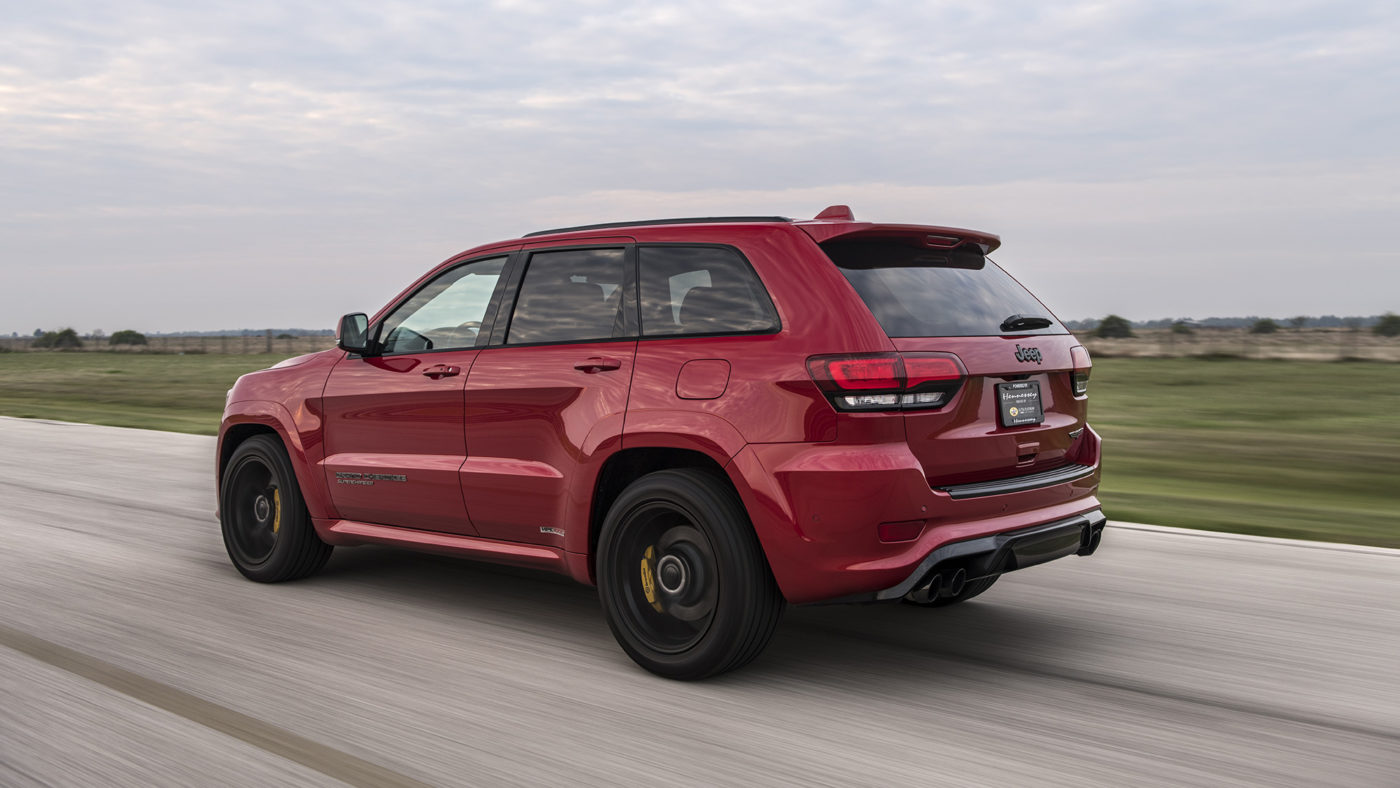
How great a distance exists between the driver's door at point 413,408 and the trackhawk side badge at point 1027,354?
2.32m

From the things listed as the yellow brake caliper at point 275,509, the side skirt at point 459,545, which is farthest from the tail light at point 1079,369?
the yellow brake caliper at point 275,509

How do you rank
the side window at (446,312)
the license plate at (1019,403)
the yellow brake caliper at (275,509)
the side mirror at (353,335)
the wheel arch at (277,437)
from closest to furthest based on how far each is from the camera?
the license plate at (1019,403)
the side window at (446,312)
the side mirror at (353,335)
the wheel arch at (277,437)
the yellow brake caliper at (275,509)

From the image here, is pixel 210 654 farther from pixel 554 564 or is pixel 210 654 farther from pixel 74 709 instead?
pixel 554 564

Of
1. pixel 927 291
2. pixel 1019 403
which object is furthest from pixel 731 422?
pixel 1019 403

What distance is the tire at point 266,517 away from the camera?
251 inches

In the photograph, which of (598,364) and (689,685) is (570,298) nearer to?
(598,364)

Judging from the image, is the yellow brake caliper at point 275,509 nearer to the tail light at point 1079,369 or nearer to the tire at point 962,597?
the tire at point 962,597

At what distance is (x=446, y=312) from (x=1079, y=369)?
289 cm

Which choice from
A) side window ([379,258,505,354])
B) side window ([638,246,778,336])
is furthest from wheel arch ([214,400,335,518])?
side window ([638,246,778,336])

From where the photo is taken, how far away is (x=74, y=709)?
4215 mm

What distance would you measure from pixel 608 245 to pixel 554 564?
138 cm

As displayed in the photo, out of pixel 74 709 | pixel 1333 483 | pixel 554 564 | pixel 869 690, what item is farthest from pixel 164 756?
pixel 1333 483

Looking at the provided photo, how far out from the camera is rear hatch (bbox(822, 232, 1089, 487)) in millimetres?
4391

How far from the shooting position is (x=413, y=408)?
573 centimetres
